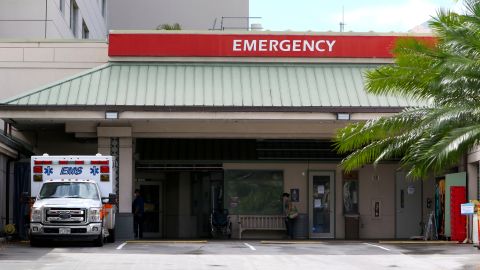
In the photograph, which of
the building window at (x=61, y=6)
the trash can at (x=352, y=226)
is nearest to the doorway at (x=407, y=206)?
the trash can at (x=352, y=226)

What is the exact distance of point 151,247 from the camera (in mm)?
24766

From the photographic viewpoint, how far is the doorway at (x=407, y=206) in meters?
33.4

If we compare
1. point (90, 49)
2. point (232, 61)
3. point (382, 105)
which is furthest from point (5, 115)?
point (382, 105)

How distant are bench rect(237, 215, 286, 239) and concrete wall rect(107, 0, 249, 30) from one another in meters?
31.2

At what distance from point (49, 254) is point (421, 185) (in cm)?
1672

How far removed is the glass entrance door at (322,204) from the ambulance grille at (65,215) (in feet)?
38.4

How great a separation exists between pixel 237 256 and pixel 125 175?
8.92 metres

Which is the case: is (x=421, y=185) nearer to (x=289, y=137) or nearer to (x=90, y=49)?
(x=289, y=137)

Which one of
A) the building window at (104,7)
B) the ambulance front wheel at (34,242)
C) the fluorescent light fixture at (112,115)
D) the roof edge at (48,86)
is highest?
the building window at (104,7)

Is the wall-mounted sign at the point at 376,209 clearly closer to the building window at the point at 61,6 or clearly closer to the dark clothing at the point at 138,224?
the dark clothing at the point at 138,224

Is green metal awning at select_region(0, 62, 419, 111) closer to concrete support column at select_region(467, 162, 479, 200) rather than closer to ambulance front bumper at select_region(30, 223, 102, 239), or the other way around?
concrete support column at select_region(467, 162, 479, 200)

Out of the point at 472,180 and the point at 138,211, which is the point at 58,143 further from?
the point at 472,180

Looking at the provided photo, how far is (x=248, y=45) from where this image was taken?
3081 centimetres

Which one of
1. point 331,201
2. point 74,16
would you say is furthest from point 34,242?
point 74,16
